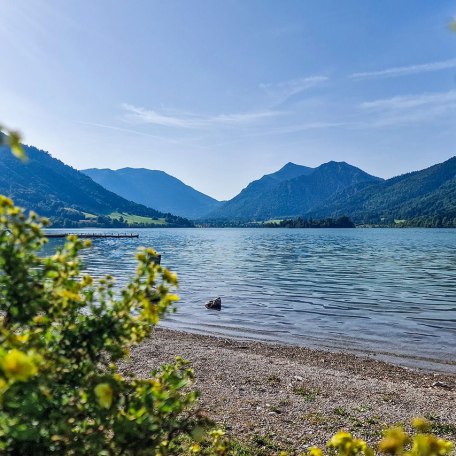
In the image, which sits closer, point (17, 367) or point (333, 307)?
point (17, 367)

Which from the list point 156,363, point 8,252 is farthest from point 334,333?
point 8,252

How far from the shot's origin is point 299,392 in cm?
1524

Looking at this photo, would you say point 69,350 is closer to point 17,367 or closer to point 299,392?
point 17,367

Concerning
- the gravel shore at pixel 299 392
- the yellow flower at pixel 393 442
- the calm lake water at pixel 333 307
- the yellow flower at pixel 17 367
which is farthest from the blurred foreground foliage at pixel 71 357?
the calm lake water at pixel 333 307

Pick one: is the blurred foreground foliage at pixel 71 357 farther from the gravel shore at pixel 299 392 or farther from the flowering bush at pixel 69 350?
the gravel shore at pixel 299 392

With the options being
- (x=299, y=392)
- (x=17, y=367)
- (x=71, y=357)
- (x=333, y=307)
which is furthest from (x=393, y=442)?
(x=333, y=307)

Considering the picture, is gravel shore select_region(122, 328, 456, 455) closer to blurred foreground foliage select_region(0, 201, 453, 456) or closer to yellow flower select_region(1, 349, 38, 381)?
blurred foreground foliage select_region(0, 201, 453, 456)

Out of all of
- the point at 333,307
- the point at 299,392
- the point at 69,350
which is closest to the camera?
the point at 69,350

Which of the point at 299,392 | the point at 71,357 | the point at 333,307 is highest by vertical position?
the point at 71,357

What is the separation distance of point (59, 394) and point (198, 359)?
1698 cm

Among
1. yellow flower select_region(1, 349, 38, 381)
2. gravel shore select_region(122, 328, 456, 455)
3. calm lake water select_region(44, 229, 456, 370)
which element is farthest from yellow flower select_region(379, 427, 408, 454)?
calm lake water select_region(44, 229, 456, 370)

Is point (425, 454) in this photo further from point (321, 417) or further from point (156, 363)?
point (156, 363)

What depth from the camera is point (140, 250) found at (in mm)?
3646

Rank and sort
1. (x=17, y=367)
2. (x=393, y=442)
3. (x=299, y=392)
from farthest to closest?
(x=299, y=392) → (x=393, y=442) → (x=17, y=367)
